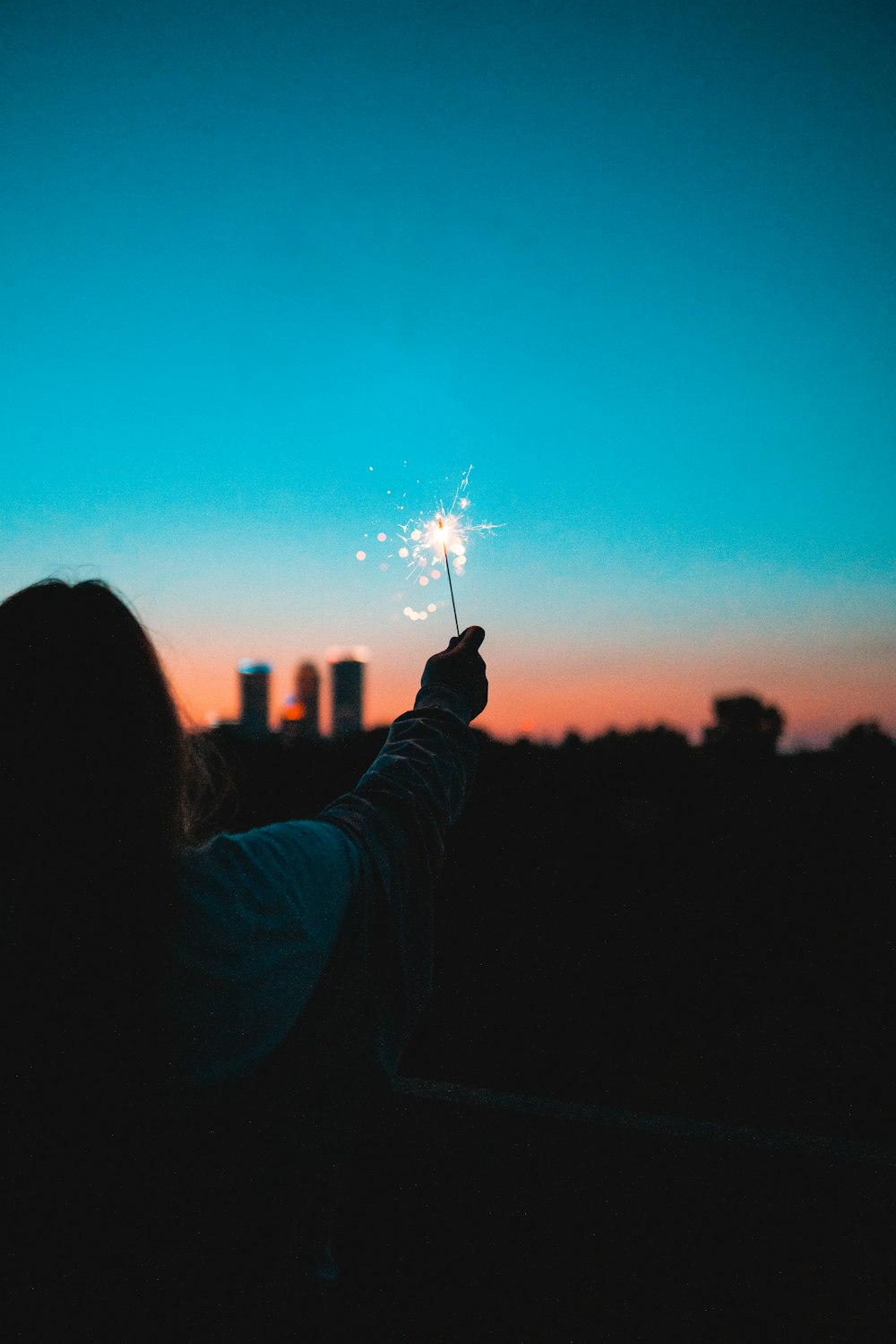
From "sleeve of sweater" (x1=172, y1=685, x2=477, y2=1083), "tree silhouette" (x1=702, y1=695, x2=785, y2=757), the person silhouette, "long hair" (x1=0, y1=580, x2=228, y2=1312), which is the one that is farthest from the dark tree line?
"long hair" (x1=0, y1=580, x2=228, y2=1312)

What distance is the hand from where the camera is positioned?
1.81 meters

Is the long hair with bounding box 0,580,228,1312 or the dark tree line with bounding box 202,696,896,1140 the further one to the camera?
the dark tree line with bounding box 202,696,896,1140

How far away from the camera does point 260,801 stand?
6.63 m

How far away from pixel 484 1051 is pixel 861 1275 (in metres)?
3.85

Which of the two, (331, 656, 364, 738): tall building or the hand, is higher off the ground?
(331, 656, 364, 738): tall building

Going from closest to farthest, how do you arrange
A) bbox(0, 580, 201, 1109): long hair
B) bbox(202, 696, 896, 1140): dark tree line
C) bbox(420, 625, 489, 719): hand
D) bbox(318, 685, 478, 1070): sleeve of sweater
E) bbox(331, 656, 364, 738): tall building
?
bbox(0, 580, 201, 1109): long hair
bbox(318, 685, 478, 1070): sleeve of sweater
bbox(420, 625, 489, 719): hand
bbox(202, 696, 896, 1140): dark tree line
bbox(331, 656, 364, 738): tall building

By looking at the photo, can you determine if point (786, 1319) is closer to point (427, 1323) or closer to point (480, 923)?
point (427, 1323)

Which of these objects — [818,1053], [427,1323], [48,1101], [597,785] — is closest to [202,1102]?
[48,1101]

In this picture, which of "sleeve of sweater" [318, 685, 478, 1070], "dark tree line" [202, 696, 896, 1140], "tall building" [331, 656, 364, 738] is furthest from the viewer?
"tall building" [331, 656, 364, 738]

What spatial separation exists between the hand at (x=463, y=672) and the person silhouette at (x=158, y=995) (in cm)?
42

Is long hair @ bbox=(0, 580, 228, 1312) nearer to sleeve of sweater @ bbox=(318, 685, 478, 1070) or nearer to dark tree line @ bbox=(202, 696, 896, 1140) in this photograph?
sleeve of sweater @ bbox=(318, 685, 478, 1070)

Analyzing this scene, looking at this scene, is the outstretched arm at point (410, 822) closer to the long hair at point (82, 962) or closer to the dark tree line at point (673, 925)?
the long hair at point (82, 962)

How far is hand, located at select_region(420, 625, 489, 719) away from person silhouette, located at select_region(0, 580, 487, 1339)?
416mm

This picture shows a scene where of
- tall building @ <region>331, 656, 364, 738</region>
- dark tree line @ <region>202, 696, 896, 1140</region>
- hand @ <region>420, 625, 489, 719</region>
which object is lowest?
dark tree line @ <region>202, 696, 896, 1140</region>
